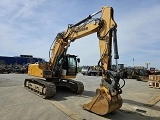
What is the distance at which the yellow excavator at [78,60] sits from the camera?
866 cm

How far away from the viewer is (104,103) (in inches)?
339

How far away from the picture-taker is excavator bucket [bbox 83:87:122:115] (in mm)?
8484

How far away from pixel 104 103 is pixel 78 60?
646 cm

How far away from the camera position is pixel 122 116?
9016 millimetres

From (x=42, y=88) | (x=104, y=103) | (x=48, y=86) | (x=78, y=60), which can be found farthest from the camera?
(x=78, y=60)

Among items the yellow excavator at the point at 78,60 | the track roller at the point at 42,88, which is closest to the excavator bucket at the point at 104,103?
the yellow excavator at the point at 78,60

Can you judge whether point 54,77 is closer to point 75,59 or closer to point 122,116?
point 75,59

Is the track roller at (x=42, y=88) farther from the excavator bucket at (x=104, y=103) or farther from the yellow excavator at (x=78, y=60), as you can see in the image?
the excavator bucket at (x=104, y=103)

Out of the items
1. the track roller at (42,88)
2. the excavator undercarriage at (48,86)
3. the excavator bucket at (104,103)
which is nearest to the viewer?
the excavator bucket at (104,103)

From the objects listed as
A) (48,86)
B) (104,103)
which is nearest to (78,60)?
(48,86)

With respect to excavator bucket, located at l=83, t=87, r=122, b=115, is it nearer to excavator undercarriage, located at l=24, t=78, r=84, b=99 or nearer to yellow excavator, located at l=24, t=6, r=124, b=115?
yellow excavator, located at l=24, t=6, r=124, b=115

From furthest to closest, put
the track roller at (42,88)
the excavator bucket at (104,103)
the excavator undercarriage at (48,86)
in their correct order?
the excavator undercarriage at (48,86)
the track roller at (42,88)
the excavator bucket at (104,103)

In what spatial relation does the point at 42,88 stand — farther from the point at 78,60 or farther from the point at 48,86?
the point at 78,60

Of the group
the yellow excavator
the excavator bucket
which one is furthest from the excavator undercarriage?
the excavator bucket
